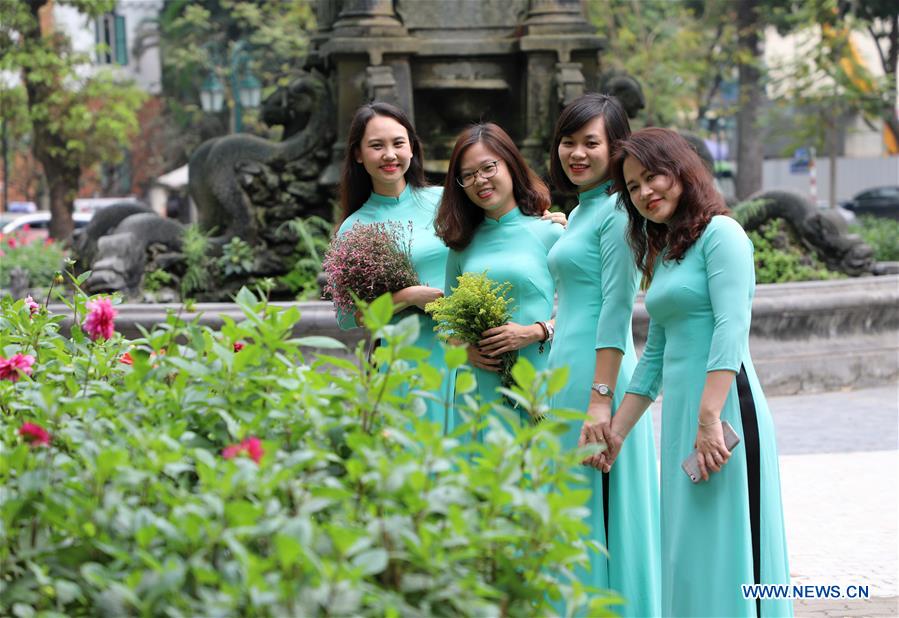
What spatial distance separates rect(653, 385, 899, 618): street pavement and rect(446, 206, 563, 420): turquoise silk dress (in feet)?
5.62

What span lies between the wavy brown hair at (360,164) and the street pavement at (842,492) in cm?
252

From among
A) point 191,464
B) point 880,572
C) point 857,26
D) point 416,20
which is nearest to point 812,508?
point 880,572

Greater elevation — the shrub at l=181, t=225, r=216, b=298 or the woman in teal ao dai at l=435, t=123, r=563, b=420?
the woman in teal ao dai at l=435, t=123, r=563, b=420

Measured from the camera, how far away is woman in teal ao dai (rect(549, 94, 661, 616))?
4883 millimetres

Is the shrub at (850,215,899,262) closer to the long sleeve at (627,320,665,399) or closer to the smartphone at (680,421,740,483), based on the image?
the long sleeve at (627,320,665,399)

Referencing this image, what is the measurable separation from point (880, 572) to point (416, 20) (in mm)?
7542

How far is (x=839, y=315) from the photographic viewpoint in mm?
11164

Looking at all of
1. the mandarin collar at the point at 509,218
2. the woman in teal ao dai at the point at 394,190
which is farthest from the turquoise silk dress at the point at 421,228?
the mandarin collar at the point at 509,218

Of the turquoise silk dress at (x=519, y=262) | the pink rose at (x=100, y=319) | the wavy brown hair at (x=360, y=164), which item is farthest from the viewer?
the wavy brown hair at (x=360, y=164)

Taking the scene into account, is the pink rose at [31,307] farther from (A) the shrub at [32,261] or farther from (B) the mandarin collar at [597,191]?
(A) the shrub at [32,261]

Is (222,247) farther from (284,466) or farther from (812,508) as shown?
(284,466)

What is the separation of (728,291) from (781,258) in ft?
27.8

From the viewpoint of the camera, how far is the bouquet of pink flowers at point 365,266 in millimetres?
5340

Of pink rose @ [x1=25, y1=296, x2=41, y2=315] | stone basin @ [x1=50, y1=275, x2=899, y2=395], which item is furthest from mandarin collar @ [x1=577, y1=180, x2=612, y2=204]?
stone basin @ [x1=50, y1=275, x2=899, y2=395]
